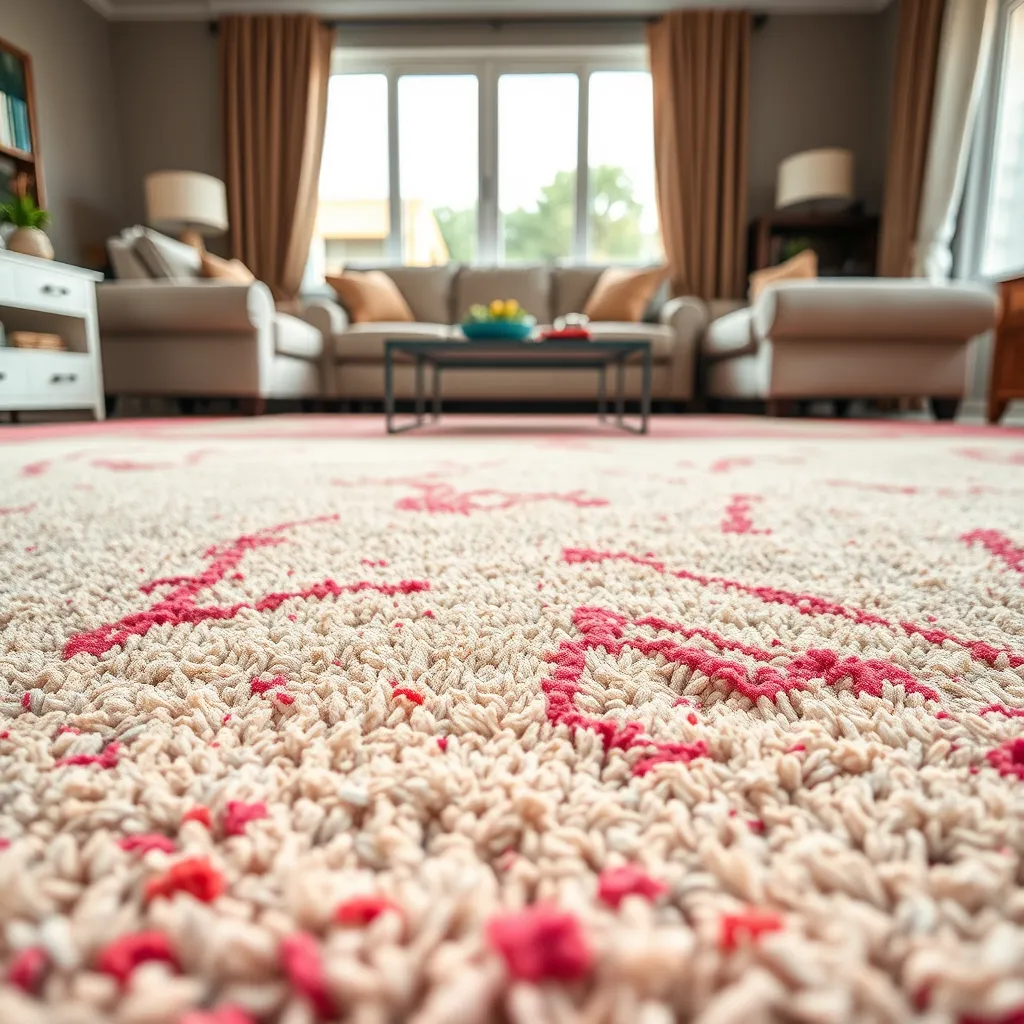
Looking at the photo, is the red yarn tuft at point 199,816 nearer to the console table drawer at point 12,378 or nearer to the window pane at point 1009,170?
the console table drawer at point 12,378

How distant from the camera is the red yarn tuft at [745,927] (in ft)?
0.51

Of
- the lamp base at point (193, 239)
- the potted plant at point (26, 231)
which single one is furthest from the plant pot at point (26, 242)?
the lamp base at point (193, 239)

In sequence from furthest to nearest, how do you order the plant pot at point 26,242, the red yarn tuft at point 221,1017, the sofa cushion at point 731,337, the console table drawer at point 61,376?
the sofa cushion at point 731,337 → the plant pot at point 26,242 → the console table drawer at point 61,376 → the red yarn tuft at point 221,1017

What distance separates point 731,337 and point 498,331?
4.86 ft

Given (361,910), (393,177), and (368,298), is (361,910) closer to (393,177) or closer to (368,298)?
(368,298)

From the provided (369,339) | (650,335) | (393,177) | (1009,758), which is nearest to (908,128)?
(650,335)

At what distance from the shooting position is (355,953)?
0.49 feet

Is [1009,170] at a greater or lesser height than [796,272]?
greater

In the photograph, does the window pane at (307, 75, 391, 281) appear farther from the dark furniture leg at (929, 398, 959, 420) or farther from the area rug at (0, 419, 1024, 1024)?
the area rug at (0, 419, 1024, 1024)

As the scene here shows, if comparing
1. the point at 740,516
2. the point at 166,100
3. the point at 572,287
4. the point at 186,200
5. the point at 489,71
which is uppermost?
the point at 489,71

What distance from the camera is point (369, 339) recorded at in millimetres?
3436

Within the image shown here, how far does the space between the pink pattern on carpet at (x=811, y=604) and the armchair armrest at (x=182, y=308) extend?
8.92ft

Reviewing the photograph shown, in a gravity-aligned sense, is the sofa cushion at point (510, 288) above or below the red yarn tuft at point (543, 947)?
above

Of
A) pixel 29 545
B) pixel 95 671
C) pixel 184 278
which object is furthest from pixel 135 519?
pixel 184 278
